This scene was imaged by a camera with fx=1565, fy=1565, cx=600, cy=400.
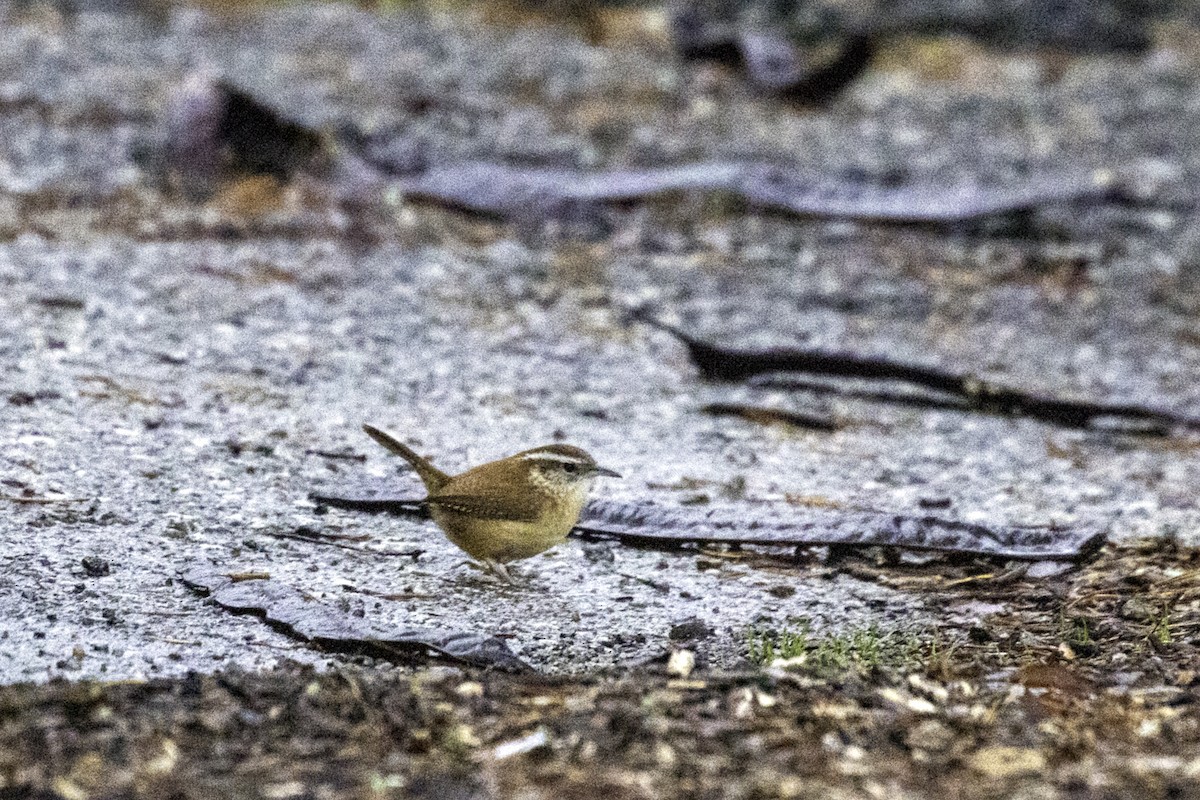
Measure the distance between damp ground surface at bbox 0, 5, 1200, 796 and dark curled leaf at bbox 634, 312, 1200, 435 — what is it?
5.9 inches

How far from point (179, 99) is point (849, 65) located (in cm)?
537

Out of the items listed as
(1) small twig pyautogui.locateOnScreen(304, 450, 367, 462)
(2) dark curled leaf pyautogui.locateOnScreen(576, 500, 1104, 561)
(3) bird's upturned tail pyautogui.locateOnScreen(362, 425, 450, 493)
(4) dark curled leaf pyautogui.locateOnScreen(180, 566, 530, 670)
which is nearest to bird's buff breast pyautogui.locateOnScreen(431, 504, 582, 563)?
(3) bird's upturned tail pyautogui.locateOnScreen(362, 425, 450, 493)

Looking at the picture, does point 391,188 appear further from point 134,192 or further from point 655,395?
point 655,395

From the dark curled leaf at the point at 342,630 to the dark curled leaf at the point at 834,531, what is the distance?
120cm

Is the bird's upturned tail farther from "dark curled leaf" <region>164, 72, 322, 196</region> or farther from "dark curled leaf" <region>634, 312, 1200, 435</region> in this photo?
"dark curled leaf" <region>164, 72, 322, 196</region>

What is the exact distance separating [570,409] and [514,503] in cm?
218

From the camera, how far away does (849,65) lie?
12336 mm

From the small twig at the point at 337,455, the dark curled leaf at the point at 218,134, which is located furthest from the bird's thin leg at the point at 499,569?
the dark curled leaf at the point at 218,134

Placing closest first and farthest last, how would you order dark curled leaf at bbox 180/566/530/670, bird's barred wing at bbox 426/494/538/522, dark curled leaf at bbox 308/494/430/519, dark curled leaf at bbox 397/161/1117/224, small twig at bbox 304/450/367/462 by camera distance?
dark curled leaf at bbox 180/566/530/670, bird's barred wing at bbox 426/494/538/522, dark curled leaf at bbox 308/494/430/519, small twig at bbox 304/450/367/462, dark curled leaf at bbox 397/161/1117/224

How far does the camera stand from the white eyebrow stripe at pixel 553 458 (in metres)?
5.12

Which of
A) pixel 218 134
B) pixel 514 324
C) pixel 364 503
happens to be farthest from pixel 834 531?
pixel 218 134

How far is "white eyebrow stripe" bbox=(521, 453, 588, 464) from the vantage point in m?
5.12

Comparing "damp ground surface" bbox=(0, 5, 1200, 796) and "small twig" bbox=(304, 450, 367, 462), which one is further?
"small twig" bbox=(304, 450, 367, 462)

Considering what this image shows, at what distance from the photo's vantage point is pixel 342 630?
14.4 feet
